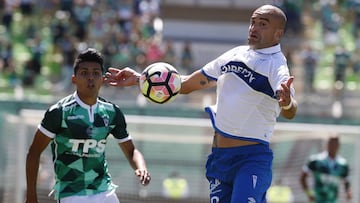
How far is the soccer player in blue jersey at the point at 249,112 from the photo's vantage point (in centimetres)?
679

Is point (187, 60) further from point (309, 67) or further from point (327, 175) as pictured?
point (327, 175)

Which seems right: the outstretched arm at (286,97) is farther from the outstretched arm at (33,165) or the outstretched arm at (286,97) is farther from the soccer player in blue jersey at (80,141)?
the outstretched arm at (33,165)

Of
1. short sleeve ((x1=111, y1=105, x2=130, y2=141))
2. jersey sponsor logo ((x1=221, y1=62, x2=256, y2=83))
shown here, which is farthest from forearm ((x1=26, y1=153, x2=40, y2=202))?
jersey sponsor logo ((x1=221, y1=62, x2=256, y2=83))

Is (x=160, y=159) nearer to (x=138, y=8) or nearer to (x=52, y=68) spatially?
(x=52, y=68)

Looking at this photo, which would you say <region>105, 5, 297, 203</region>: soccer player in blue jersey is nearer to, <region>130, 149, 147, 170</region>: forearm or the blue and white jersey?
the blue and white jersey

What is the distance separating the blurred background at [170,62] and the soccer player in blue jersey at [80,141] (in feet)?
14.8

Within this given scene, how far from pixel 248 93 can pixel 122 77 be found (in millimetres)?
1106

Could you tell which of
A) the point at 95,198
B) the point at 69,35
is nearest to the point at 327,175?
the point at 95,198

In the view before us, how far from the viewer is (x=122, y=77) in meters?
7.37

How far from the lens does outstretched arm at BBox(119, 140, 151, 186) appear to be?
692 centimetres

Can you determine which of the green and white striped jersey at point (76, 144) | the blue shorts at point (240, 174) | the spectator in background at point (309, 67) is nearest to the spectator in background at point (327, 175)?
the blue shorts at point (240, 174)

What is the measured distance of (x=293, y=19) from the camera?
2720 cm

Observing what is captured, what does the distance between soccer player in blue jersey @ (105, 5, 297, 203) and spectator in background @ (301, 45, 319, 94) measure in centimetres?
1391

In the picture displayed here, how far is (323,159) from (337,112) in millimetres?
7612
